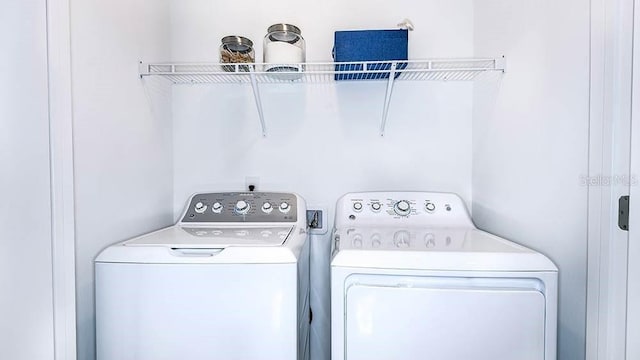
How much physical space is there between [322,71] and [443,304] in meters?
1.24

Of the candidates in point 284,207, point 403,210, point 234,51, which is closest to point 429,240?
point 403,210

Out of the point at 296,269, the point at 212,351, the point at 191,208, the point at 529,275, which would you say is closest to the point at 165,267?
the point at 212,351

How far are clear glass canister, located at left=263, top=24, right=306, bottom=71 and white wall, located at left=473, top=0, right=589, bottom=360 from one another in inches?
36.9

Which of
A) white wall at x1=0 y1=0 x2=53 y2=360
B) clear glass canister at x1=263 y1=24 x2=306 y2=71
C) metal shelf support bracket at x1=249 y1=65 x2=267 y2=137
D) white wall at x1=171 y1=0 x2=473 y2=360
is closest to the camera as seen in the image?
white wall at x1=0 y1=0 x2=53 y2=360

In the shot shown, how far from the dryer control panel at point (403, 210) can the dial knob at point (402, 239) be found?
0.21 metres

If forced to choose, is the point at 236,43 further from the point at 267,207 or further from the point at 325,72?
the point at 267,207

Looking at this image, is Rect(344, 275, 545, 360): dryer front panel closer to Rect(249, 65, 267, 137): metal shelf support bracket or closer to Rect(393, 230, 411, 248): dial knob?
Rect(393, 230, 411, 248): dial knob

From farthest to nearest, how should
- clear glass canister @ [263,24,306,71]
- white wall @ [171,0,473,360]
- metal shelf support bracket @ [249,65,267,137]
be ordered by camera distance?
white wall @ [171,0,473,360], metal shelf support bracket @ [249,65,267,137], clear glass canister @ [263,24,306,71]

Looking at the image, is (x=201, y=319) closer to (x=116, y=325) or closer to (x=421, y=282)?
(x=116, y=325)

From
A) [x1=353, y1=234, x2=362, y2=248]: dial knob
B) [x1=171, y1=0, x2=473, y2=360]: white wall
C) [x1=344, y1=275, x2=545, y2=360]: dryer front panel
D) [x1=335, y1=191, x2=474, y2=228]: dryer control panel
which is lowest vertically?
[x1=344, y1=275, x2=545, y2=360]: dryer front panel

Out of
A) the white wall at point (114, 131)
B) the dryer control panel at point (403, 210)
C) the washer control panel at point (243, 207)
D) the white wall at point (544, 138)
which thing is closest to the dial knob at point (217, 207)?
the washer control panel at point (243, 207)

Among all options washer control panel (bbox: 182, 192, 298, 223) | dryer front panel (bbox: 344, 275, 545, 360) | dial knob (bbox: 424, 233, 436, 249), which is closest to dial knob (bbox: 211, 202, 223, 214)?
washer control panel (bbox: 182, 192, 298, 223)

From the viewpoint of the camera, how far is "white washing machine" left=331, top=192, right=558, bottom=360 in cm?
93

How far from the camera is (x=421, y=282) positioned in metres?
0.98
